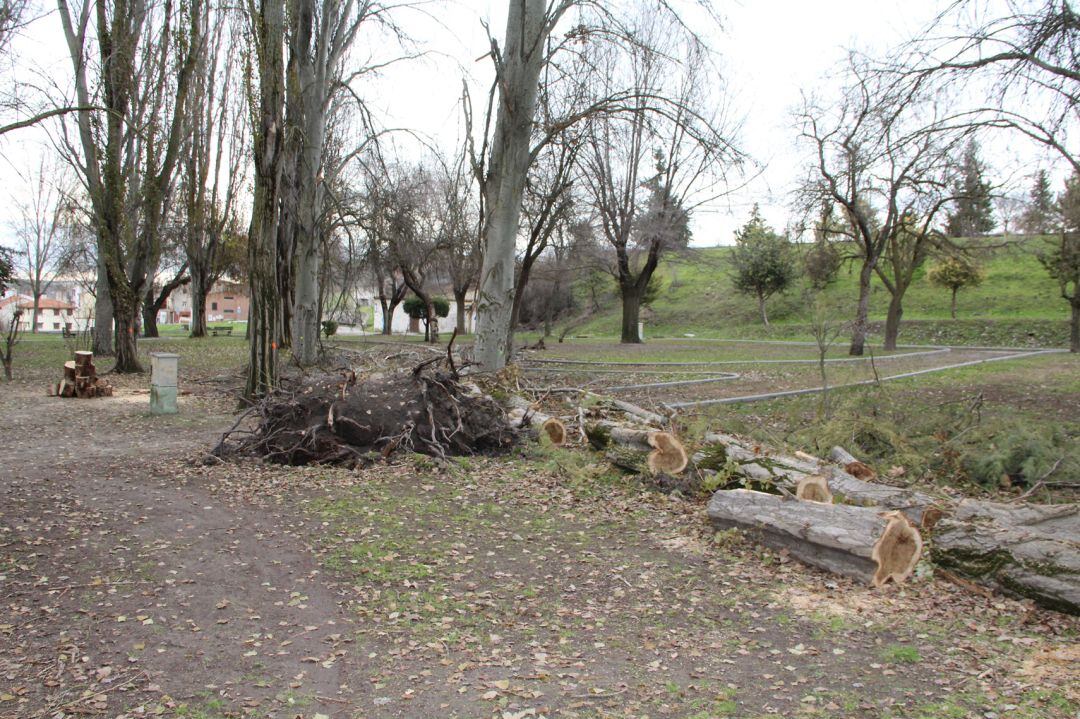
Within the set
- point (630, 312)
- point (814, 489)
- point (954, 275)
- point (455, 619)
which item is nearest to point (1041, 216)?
point (954, 275)

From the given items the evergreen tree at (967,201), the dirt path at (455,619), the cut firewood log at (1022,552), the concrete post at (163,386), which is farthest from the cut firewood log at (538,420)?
the evergreen tree at (967,201)

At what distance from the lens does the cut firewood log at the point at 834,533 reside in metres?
4.29

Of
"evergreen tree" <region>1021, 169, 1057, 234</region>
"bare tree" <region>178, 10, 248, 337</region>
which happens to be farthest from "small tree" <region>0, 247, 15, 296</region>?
"evergreen tree" <region>1021, 169, 1057, 234</region>

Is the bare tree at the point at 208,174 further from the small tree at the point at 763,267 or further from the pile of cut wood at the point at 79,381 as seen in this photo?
the small tree at the point at 763,267

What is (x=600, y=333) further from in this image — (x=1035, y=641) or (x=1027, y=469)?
(x=1035, y=641)

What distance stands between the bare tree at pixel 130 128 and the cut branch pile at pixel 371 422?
9872mm

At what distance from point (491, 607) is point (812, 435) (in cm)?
513

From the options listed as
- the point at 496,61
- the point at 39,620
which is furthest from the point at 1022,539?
the point at 496,61

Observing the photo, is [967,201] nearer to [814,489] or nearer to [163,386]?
A: [814,489]

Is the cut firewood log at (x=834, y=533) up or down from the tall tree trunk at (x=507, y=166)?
down

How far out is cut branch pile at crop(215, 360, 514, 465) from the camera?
7.52 metres

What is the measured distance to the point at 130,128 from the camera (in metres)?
14.7

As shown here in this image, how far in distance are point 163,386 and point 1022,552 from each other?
10289mm

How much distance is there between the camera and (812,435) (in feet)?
26.3
